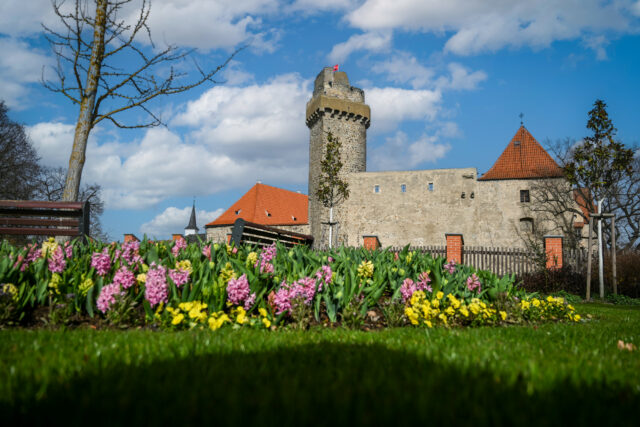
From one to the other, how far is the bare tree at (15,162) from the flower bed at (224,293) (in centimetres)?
2545

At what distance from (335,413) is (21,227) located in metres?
6.27

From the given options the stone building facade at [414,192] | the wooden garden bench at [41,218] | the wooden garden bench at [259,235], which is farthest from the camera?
the stone building facade at [414,192]

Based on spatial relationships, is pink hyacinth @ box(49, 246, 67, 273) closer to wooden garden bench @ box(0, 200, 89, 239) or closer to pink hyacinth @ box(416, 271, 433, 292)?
wooden garden bench @ box(0, 200, 89, 239)

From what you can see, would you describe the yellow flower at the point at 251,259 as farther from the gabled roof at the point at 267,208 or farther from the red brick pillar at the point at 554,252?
the gabled roof at the point at 267,208

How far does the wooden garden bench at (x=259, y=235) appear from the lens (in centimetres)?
580

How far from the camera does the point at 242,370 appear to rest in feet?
6.64

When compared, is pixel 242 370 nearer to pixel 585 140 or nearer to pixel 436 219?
pixel 585 140

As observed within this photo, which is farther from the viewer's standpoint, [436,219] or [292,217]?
[292,217]

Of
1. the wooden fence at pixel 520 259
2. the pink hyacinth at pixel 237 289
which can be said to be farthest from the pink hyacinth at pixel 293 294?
the wooden fence at pixel 520 259

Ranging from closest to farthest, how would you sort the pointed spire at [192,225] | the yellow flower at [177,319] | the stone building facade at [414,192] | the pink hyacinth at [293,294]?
the yellow flower at [177,319], the pink hyacinth at [293,294], the stone building facade at [414,192], the pointed spire at [192,225]

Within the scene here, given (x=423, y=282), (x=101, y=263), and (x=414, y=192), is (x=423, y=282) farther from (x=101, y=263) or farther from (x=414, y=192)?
(x=414, y=192)

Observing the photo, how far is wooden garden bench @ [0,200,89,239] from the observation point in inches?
221

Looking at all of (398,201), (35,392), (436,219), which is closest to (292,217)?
(398,201)

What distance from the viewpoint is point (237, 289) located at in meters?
3.63
